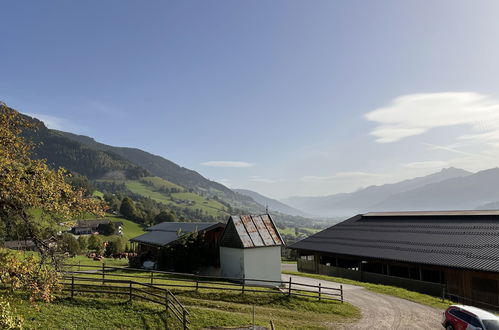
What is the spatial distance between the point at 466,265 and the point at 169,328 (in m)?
27.6

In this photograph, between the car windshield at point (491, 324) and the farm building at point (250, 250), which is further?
the farm building at point (250, 250)

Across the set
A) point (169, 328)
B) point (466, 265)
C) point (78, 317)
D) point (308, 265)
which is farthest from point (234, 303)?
point (308, 265)

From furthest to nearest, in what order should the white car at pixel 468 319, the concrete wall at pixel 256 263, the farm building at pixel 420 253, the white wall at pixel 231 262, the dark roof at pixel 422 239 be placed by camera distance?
1. the dark roof at pixel 422 239
2. the white wall at pixel 231 262
3. the concrete wall at pixel 256 263
4. the farm building at pixel 420 253
5. the white car at pixel 468 319

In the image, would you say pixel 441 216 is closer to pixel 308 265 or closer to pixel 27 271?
pixel 308 265

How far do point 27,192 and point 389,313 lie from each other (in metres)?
24.3

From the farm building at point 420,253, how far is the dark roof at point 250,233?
14.0 m

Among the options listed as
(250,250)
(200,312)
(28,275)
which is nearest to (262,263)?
(250,250)

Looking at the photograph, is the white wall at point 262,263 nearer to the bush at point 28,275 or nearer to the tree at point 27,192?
the tree at point 27,192

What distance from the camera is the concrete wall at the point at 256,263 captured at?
32.7 meters

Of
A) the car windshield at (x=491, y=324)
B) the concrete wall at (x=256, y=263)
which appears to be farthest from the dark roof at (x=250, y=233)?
the car windshield at (x=491, y=324)

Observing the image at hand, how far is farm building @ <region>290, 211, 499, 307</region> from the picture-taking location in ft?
104

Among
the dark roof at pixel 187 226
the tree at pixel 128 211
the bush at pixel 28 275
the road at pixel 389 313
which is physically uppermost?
the tree at pixel 128 211

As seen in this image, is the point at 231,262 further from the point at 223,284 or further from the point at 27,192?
the point at 27,192

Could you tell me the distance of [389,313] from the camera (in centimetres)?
2512
